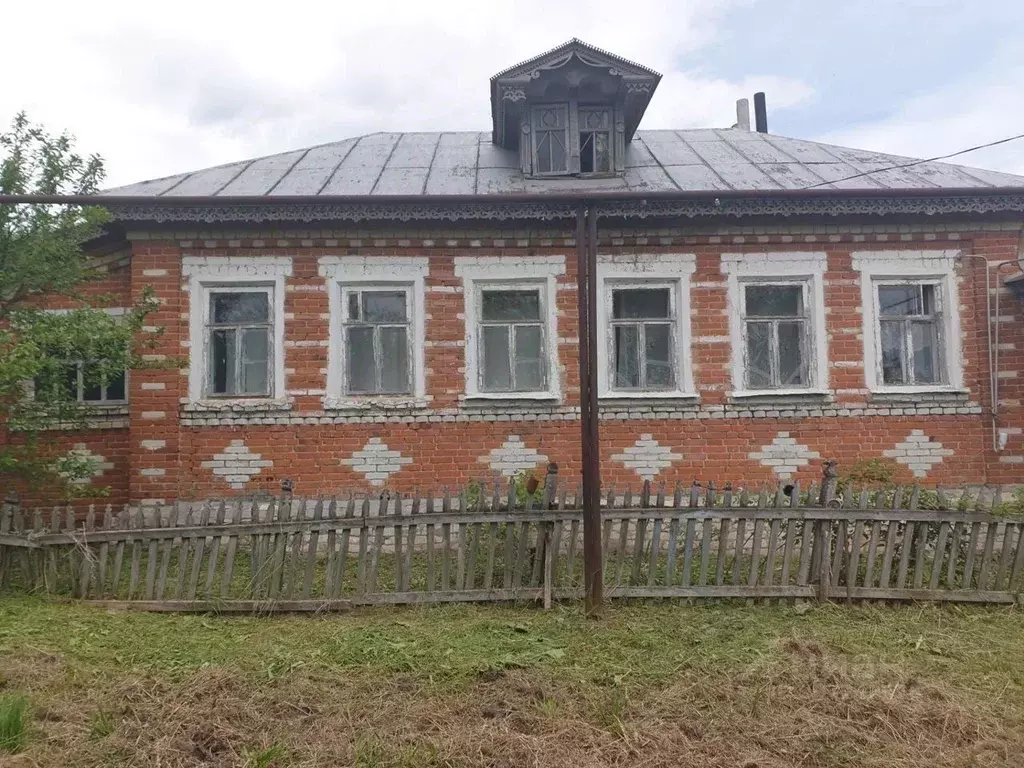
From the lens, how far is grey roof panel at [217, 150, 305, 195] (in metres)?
8.12

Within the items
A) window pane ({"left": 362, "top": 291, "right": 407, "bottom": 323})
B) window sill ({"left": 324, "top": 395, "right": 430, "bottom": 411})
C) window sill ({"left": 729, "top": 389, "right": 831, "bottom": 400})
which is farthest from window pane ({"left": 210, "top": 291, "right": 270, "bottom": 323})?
window sill ({"left": 729, "top": 389, "right": 831, "bottom": 400})

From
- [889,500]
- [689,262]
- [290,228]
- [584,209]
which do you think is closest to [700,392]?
[689,262]

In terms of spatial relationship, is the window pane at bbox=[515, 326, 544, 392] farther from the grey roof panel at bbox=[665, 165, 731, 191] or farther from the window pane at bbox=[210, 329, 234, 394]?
the window pane at bbox=[210, 329, 234, 394]

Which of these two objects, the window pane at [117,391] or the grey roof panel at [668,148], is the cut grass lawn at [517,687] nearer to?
the window pane at [117,391]

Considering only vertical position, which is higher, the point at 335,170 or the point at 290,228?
the point at 335,170

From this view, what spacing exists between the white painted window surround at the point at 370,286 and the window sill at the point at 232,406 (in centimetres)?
54

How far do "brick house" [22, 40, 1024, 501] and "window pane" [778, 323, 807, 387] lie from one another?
0.02m

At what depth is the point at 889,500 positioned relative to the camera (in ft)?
18.6

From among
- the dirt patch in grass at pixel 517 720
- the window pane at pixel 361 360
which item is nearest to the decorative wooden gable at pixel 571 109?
the window pane at pixel 361 360

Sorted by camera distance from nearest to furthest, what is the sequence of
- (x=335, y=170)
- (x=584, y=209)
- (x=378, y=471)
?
(x=584, y=209) < (x=378, y=471) < (x=335, y=170)

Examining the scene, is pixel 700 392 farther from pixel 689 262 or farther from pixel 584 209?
pixel 584 209

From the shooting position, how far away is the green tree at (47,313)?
228 inches

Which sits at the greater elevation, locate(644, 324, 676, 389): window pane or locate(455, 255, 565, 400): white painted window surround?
locate(455, 255, 565, 400): white painted window surround

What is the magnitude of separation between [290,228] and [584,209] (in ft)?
13.7
